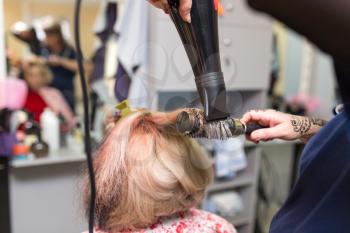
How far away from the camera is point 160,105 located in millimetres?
656

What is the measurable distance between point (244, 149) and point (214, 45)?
1.57 metres

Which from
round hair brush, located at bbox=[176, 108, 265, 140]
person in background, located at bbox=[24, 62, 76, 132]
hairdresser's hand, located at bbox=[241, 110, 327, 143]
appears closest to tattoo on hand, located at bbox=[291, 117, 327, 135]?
hairdresser's hand, located at bbox=[241, 110, 327, 143]

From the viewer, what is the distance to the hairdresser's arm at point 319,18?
259mm

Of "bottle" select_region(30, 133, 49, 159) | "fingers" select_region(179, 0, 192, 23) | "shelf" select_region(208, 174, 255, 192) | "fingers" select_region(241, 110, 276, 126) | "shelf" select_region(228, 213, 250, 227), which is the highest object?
"fingers" select_region(179, 0, 192, 23)

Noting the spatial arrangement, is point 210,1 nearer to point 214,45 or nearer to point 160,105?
point 214,45

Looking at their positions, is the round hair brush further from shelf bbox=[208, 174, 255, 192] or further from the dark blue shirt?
shelf bbox=[208, 174, 255, 192]

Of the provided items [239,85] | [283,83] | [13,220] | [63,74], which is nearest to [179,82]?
[239,85]

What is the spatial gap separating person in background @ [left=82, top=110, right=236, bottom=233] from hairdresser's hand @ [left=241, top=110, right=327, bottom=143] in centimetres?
16

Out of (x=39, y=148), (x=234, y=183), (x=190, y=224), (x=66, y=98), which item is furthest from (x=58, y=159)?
(x=234, y=183)

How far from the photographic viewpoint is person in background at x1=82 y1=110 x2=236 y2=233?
2.19 ft

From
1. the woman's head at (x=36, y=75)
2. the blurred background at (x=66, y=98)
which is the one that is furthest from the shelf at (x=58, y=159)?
the woman's head at (x=36, y=75)

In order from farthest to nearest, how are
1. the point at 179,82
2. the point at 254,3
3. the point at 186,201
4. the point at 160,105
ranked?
the point at 186,201
the point at 160,105
the point at 179,82
the point at 254,3

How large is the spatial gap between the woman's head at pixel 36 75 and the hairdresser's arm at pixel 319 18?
1.52m

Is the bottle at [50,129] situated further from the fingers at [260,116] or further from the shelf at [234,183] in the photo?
the fingers at [260,116]
